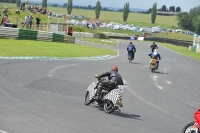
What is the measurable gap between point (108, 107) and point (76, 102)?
1.87 meters

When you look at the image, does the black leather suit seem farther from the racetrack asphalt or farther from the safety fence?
the safety fence

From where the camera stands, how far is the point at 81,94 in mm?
18875

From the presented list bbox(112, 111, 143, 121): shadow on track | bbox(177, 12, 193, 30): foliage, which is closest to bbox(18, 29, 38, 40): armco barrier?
bbox(112, 111, 143, 121): shadow on track

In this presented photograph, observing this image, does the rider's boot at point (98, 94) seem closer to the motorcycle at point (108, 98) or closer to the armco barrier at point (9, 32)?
the motorcycle at point (108, 98)

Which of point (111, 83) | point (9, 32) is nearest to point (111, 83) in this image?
point (111, 83)

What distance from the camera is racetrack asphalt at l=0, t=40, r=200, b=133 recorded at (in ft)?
41.5

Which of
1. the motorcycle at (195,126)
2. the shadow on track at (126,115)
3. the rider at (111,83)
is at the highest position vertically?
the rider at (111,83)

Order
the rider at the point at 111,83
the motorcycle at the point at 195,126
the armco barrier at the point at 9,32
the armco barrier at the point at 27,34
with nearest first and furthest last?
the motorcycle at the point at 195,126 → the rider at the point at 111,83 → the armco barrier at the point at 9,32 → the armco barrier at the point at 27,34

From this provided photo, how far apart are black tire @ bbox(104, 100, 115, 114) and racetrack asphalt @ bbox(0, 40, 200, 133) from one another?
0.67ft

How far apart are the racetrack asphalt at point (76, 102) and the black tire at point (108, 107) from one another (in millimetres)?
206

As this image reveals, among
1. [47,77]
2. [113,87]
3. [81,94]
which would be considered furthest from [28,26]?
[113,87]

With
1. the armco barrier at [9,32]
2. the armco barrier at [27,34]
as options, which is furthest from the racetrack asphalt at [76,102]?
the armco barrier at [27,34]

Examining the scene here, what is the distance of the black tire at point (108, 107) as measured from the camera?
595 inches

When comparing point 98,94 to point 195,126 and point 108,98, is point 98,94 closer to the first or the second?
point 108,98
